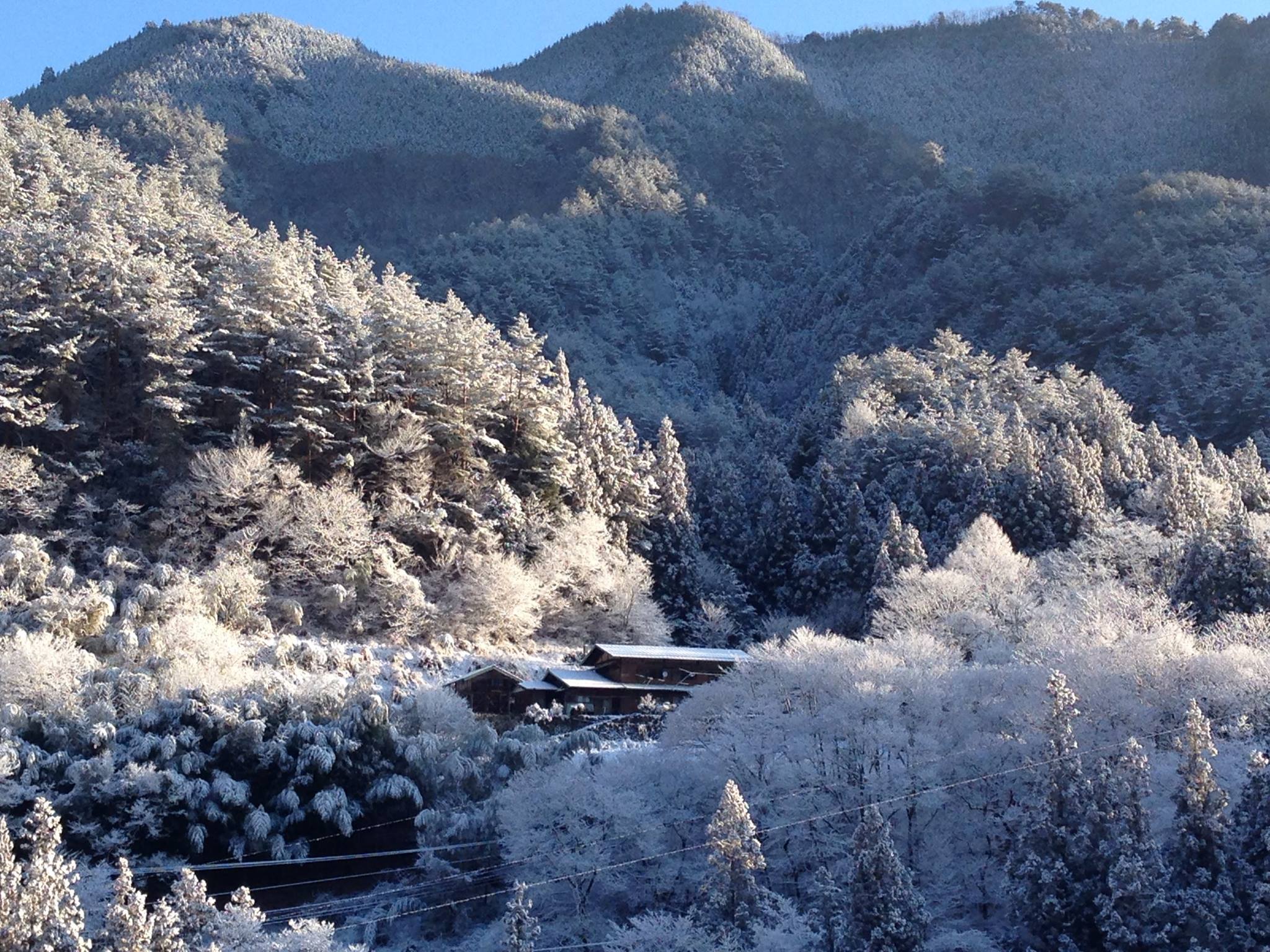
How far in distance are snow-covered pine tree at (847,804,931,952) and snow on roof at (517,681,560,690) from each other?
16152mm

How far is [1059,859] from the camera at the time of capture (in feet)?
77.7

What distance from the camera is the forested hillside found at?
992 inches

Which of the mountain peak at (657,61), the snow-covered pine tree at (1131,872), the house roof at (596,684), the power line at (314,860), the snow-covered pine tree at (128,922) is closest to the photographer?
the snow-covered pine tree at (128,922)

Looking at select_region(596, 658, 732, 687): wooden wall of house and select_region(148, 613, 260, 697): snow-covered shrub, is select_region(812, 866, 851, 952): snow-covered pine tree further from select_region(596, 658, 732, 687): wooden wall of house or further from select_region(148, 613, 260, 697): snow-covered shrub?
select_region(148, 613, 260, 697): snow-covered shrub

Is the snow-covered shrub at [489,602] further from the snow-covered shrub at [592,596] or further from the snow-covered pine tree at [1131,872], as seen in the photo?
the snow-covered pine tree at [1131,872]

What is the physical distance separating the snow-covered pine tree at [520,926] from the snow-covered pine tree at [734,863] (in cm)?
356

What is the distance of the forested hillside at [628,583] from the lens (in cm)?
2519

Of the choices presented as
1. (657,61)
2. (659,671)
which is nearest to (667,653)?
(659,671)

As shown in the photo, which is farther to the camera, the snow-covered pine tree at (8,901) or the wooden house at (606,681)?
the wooden house at (606,681)

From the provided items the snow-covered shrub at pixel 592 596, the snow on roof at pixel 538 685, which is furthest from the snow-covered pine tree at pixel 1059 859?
the snow-covered shrub at pixel 592 596

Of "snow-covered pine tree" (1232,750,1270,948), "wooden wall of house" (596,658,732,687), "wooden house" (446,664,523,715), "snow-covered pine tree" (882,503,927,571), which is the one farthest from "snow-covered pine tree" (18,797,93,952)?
"snow-covered pine tree" (882,503,927,571)

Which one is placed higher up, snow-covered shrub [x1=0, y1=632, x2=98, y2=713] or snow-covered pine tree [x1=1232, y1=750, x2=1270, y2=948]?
snow-covered shrub [x1=0, y1=632, x2=98, y2=713]

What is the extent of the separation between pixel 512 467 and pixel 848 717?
2322 centimetres

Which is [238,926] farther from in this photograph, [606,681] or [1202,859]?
[606,681]
